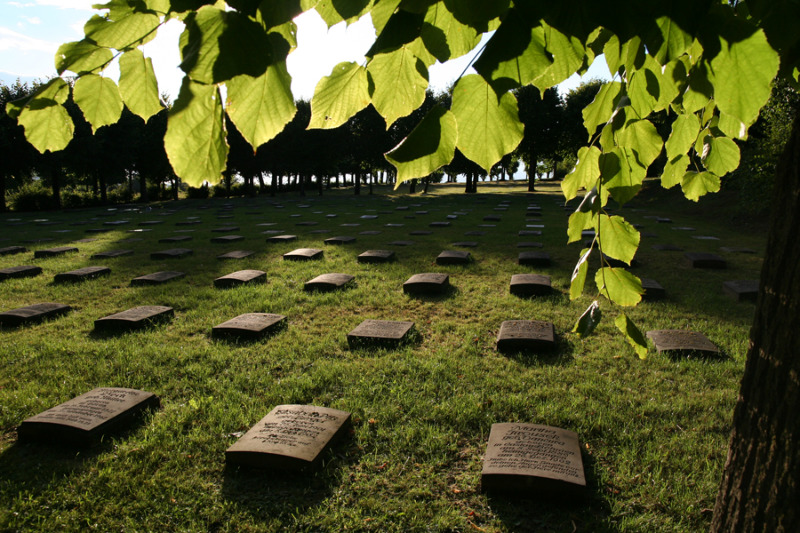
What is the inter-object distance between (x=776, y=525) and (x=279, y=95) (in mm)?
1667

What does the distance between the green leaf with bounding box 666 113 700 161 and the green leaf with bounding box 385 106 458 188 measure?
1.21 meters

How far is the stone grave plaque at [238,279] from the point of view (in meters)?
7.33

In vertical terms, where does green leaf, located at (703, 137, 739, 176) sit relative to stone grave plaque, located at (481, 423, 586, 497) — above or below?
above

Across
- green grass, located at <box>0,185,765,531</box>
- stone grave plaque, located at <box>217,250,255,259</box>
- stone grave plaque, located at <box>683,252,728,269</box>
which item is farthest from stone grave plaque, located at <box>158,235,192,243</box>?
stone grave plaque, located at <box>683,252,728,269</box>

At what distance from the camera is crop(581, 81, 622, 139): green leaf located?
1.33 meters

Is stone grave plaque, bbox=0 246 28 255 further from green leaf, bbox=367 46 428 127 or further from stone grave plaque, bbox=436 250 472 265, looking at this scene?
green leaf, bbox=367 46 428 127

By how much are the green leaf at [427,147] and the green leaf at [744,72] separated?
17.2 inches

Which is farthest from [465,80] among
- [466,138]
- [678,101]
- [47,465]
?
[47,465]

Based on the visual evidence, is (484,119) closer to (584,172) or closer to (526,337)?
(584,172)

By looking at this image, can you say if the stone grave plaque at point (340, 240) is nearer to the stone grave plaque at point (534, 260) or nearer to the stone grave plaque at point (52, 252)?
the stone grave plaque at point (534, 260)

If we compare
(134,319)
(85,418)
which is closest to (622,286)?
(85,418)

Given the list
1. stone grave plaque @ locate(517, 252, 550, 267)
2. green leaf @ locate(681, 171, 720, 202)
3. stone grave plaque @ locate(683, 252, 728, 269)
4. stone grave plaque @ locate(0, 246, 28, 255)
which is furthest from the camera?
stone grave plaque @ locate(0, 246, 28, 255)

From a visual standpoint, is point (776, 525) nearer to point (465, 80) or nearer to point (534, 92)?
point (465, 80)

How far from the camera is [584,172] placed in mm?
1484
